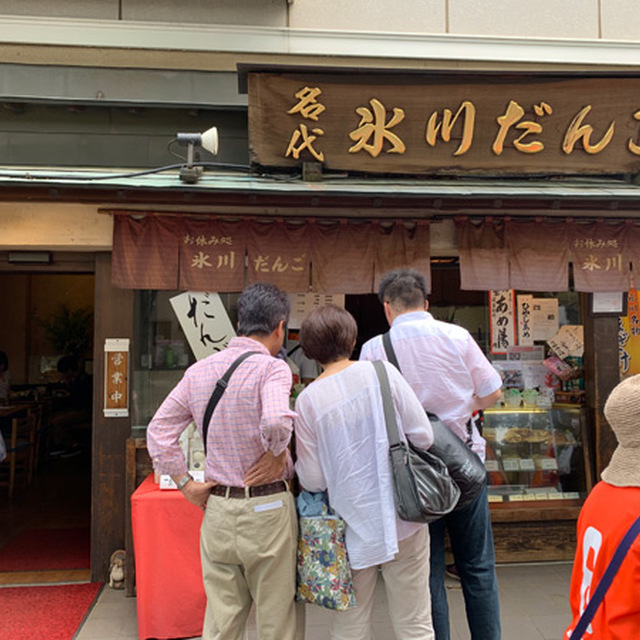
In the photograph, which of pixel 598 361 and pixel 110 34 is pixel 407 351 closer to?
pixel 598 361

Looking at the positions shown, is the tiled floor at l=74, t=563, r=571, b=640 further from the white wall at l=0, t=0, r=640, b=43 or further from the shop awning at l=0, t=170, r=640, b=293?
the white wall at l=0, t=0, r=640, b=43

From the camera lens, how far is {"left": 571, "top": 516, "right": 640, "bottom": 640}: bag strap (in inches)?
74.1

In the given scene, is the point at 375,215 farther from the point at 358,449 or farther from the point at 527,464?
the point at 527,464

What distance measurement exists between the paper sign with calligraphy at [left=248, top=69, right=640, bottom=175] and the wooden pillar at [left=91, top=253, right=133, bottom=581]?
2082 millimetres

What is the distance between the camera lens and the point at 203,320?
5.56 m

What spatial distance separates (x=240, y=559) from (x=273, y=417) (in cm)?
84

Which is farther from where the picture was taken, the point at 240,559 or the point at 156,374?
the point at 156,374

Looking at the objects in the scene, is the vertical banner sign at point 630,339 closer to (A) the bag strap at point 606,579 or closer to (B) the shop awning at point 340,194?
(B) the shop awning at point 340,194

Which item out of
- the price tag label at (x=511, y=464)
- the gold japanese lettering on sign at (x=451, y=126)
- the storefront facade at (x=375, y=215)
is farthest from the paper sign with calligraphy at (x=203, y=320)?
the price tag label at (x=511, y=464)

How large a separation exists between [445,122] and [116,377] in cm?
436

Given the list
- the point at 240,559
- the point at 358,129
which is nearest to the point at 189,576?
the point at 240,559

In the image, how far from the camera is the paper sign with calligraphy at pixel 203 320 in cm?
554

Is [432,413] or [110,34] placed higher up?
[110,34]

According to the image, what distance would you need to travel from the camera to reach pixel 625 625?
1.90 m
